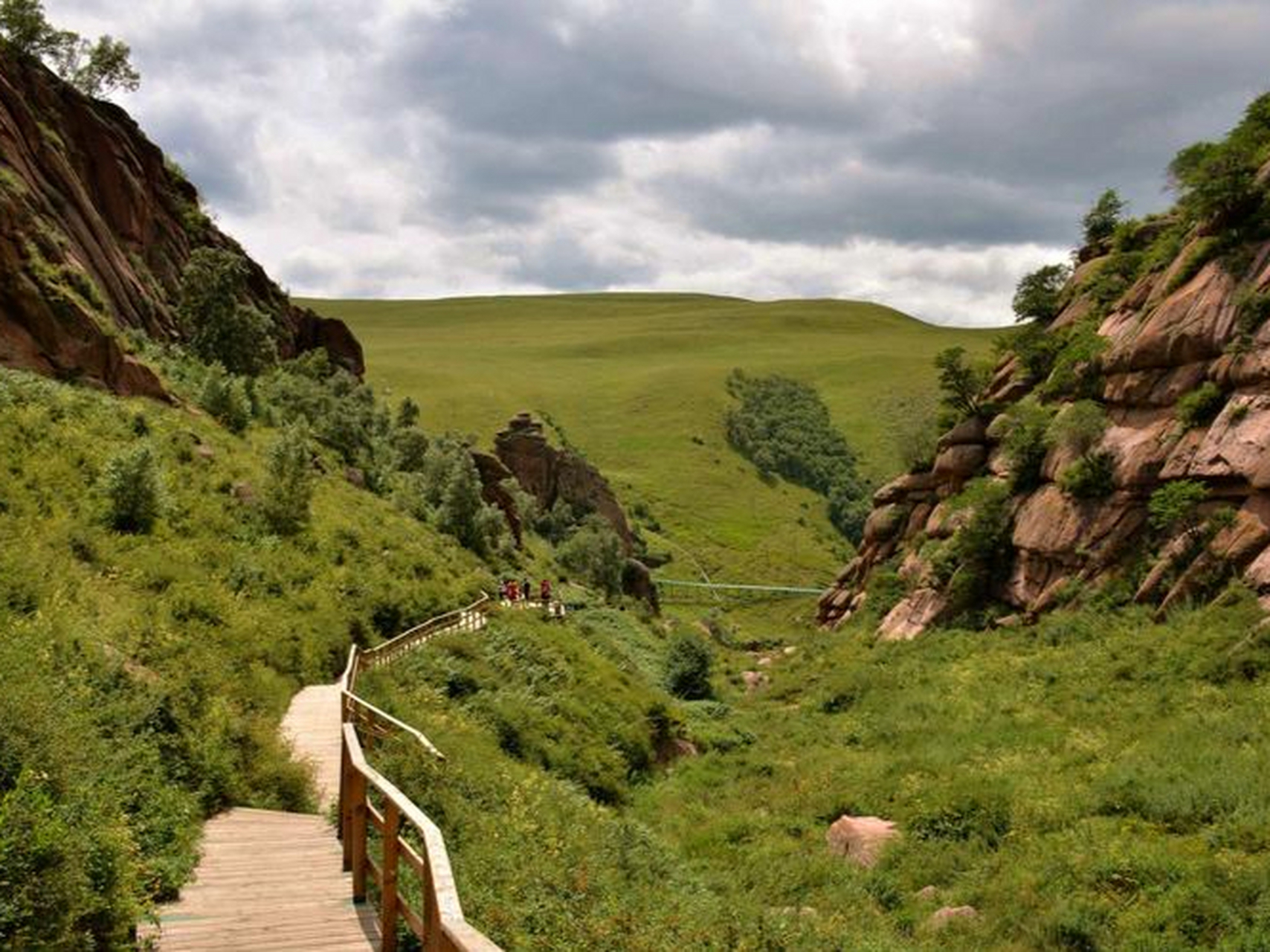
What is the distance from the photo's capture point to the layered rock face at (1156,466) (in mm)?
27797

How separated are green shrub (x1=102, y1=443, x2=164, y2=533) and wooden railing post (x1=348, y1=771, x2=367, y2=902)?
17.9 m

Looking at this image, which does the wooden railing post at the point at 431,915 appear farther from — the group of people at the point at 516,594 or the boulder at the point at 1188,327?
the group of people at the point at 516,594

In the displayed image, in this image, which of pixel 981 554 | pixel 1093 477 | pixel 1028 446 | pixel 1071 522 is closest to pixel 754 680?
pixel 981 554

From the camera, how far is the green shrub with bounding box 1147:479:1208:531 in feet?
95.6

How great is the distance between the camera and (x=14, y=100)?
45.3 meters

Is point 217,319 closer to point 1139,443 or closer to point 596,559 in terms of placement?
point 596,559

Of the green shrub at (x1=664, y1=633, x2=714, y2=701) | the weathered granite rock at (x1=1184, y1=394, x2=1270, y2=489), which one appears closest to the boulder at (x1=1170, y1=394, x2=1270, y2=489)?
the weathered granite rock at (x1=1184, y1=394, x2=1270, y2=489)

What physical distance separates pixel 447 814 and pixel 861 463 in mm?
149842

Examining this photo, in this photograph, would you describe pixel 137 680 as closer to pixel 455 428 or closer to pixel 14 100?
pixel 14 100

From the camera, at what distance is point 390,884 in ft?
24.4

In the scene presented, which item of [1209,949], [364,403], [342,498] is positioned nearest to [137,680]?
[1209,949]

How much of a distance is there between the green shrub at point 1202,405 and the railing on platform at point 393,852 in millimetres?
29244

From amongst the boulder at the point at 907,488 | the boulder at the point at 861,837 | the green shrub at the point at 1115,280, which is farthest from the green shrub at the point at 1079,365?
the boulder at the point at 861,837

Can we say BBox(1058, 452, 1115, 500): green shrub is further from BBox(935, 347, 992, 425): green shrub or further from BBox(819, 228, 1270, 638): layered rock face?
BBox(935, 347, 992, 425): green shrub
